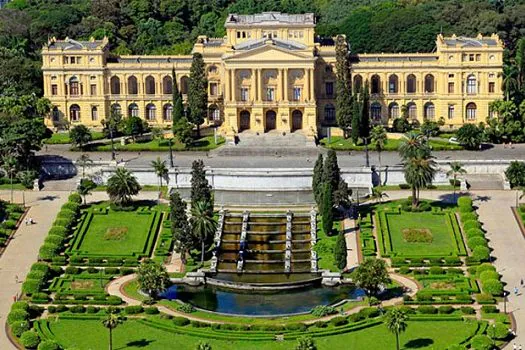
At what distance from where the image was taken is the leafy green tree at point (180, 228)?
367ft

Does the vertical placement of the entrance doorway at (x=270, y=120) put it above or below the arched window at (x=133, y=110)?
below

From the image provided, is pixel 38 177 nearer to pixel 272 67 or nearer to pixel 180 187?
pixel 180 187

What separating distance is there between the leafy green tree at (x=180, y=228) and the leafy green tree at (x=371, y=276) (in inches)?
649

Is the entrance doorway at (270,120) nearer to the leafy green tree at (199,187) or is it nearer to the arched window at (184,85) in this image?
the arched window at (184,85)

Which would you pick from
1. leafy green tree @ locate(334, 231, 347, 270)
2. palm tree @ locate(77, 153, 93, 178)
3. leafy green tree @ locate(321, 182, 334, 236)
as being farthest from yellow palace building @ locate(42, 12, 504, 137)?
leafy green tree @ locate(334, 231, 347, 270)

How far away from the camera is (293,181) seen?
129 m

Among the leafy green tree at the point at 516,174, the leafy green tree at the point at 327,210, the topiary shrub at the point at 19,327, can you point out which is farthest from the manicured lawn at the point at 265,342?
the leafy green tree at the point at 516,174

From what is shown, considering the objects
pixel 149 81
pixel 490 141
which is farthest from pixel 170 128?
pixel 490 141

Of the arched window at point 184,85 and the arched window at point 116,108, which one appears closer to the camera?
the arched window at point 116,108

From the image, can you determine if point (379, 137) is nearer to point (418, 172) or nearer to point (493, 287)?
point (418, 172)

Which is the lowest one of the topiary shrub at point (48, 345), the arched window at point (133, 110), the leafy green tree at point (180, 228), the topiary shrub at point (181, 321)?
the topiary shrub at point (48, 345)

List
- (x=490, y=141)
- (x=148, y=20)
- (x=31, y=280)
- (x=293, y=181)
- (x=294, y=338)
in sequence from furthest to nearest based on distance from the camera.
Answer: (x=148, y=20), (x=490, y=141), (x=293, y=181), (x=31, y=280), (x=294, y=338)

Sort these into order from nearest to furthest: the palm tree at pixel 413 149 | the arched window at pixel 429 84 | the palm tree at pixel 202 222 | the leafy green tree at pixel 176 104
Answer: the palm tree at pixel 202 222, the palm tree at pixel 413 149, the leafy green tree at pixel 176 104, the arched window at pixel 429 84

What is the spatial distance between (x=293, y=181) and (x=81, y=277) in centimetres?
2766
